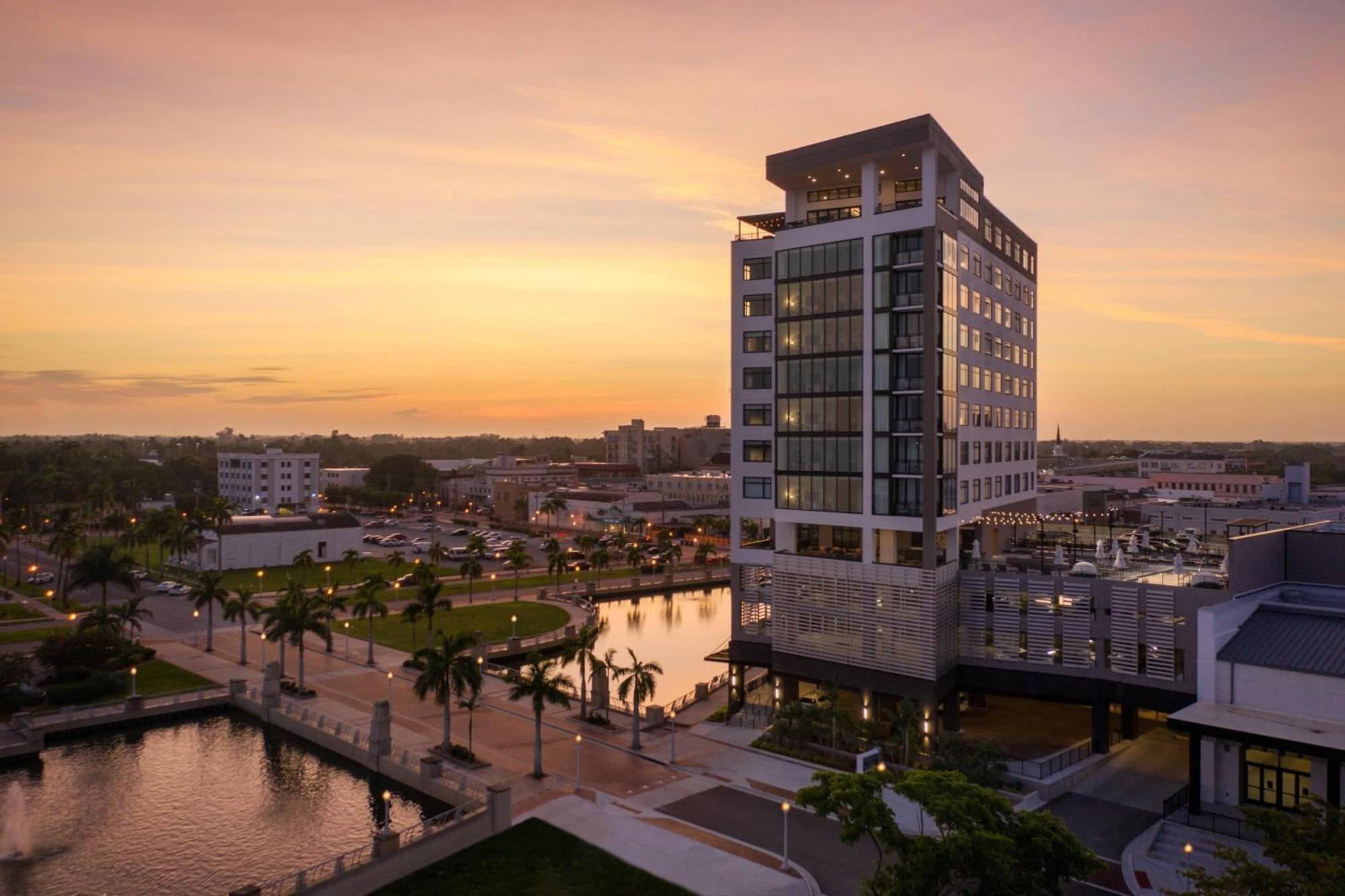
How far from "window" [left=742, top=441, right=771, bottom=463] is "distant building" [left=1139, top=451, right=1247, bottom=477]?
116 m

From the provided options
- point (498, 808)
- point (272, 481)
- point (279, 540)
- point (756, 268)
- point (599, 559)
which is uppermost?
point (756, 268)

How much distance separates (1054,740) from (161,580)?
316 feet

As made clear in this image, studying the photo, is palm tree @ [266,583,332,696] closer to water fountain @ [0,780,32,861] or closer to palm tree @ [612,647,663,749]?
water fountain @ [0,780,32,861]

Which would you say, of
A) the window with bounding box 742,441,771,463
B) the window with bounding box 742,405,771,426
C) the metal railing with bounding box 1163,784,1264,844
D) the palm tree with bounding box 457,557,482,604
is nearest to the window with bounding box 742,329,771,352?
the window with bounding box 742,405,771,426

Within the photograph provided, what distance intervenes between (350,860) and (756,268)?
141 ft

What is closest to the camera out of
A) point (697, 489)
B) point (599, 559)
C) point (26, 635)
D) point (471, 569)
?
point (26, 635)

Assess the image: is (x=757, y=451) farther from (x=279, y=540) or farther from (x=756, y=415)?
(x=279, y=540)

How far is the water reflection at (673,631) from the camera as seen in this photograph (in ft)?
233

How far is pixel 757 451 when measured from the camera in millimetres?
59969

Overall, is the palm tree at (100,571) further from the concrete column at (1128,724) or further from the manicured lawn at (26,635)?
the concrete column at (1128,724)

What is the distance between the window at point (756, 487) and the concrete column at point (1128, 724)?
24.8m

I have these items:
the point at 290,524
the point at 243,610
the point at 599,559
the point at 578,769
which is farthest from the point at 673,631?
the point at 290,524

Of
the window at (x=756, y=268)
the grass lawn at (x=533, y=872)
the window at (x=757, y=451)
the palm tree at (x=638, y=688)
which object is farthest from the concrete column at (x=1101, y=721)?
the window at (x=756, y=268)

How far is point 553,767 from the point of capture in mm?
43938
